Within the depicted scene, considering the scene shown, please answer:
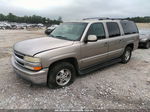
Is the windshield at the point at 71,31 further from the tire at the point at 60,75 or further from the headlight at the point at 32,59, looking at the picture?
the headlight at the point at 32,59

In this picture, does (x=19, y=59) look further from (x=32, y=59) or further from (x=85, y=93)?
(x=85, y=93)

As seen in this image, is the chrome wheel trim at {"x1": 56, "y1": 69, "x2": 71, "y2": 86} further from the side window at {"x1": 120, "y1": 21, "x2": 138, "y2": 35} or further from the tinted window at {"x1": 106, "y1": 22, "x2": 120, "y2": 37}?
the side window at {"x1": 120, "y1": 21, "x2": 138, "y2": 35}

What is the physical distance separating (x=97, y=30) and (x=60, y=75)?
182cm

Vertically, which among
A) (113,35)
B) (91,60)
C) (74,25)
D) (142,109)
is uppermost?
(74,25)

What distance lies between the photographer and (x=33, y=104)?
2703mm

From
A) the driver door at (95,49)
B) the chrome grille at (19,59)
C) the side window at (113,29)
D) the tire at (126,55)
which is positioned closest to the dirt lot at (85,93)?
the driver door at (95,49)

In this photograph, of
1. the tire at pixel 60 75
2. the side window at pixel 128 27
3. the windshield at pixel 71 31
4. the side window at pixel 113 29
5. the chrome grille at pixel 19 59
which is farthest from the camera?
the side window at pixel 128 27

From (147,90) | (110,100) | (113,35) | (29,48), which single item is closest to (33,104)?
(29,48)

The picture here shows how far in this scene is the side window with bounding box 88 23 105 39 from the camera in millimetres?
3745

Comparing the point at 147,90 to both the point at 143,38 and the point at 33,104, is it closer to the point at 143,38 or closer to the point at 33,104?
the point at 33,104

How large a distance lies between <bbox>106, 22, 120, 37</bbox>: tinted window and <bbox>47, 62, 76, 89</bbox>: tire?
1958 mm

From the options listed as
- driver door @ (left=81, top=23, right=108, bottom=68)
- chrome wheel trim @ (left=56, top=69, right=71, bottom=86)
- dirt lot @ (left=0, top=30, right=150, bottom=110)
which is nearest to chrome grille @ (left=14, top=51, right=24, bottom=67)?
dirt lot @ (left=0, top=30, right=150, bottom=110)

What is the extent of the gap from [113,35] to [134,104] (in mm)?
2463

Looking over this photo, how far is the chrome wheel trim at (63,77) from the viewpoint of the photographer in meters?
3.30
